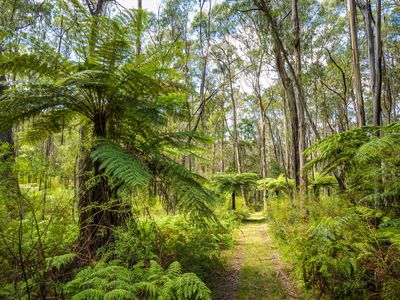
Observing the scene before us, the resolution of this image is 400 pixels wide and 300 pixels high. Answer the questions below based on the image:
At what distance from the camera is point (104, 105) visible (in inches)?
117

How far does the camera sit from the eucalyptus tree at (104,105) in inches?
101

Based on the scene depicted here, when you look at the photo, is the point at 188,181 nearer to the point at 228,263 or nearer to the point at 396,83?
the point at 228,263

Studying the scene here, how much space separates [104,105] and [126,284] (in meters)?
2.10

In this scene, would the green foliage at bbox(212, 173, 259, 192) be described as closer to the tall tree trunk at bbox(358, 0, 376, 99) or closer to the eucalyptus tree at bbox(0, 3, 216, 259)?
the tall tree trunk at bbox(358, 0, 376, 99)

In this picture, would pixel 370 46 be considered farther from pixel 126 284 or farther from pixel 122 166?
pixel 126 284

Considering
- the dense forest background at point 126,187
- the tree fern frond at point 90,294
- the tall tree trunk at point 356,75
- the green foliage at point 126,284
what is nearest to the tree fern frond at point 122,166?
the dense forest background at point 126,187

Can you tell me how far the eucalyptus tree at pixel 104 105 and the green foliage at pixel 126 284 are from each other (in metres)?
0.66

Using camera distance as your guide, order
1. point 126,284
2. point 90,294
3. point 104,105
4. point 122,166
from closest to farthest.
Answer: point 90,294 → point 126,284 → point 122,166 → point 104,105

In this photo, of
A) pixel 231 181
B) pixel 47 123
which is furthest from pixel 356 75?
pixel 231 181

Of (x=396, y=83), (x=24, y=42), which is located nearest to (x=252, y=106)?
(x=396, y=83)

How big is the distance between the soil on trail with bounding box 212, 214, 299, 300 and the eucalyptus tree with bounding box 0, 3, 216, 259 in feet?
4.72

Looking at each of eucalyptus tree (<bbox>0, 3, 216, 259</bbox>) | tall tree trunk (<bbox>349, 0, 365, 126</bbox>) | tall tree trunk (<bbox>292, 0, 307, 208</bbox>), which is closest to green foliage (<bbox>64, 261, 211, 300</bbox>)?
eucalyptus tree (<bbox>0, 3, 216, 259</bbox>)

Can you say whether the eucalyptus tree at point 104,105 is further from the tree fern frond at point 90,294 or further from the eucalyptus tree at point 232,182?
the eucalyptus tree at point 232,182

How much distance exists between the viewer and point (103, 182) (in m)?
2.82
